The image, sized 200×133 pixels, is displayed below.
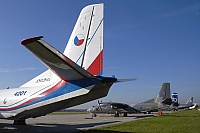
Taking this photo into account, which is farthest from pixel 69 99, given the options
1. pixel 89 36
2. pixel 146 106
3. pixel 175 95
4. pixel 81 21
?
pixel 175 95

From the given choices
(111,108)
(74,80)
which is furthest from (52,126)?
(111,108)

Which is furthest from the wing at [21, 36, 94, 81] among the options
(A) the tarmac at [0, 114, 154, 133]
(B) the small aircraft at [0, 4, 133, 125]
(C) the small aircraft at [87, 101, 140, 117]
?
(C) the small aircraft at [87, 101, 140, 117]

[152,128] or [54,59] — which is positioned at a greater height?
[54,59]

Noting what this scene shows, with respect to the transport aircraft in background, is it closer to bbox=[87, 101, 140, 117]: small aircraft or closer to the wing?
bbox=[87, 101, 140, 117]: small aircraft

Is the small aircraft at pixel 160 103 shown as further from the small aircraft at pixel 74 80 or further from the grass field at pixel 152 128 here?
the small aircraft at pixel 74 80

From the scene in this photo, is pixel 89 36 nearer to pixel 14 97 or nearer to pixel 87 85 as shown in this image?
pixel 87 85

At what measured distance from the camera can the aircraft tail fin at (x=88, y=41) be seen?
10211 mm

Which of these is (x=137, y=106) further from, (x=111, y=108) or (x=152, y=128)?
(x=152, y=128)

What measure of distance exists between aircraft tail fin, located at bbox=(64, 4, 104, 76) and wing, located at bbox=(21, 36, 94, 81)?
1216 millimetres

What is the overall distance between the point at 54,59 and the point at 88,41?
3.47 meters

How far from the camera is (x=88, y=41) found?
10.8 meters

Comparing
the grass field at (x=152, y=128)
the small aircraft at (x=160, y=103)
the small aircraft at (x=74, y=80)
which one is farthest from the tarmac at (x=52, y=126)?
the small aircraft at (x=160, y=103)

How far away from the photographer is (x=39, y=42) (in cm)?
661

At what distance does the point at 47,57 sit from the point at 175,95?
56.3 meters
